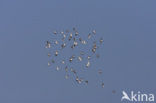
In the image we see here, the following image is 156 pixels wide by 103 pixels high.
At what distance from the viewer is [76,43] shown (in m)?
68.8

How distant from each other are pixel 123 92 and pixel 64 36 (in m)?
38.0

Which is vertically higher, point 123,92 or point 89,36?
point 89,36

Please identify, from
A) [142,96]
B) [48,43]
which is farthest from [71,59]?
[142,96]

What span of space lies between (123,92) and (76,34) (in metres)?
36.0

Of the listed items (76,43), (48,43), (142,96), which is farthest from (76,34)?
(142,96)

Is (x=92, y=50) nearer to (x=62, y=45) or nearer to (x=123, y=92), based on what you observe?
(x=62, y=45)

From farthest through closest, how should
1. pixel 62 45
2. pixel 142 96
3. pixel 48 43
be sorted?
pixel 142 96 < pixel 48 43 < pixel 62 45

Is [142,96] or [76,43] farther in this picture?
[142,96]

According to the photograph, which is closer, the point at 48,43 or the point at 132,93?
the point at 48,43

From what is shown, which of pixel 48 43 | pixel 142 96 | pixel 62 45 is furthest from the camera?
pixel 142 96

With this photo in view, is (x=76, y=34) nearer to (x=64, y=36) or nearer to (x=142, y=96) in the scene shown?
(x=64, y=36)

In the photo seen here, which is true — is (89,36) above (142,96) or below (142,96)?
above

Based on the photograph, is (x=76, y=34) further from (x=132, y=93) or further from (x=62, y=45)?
(x=132, y=93)

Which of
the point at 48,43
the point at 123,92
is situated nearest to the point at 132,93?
the point at 123,92
